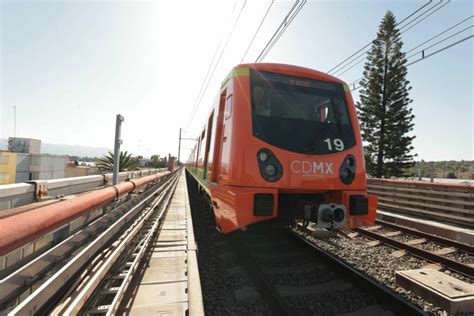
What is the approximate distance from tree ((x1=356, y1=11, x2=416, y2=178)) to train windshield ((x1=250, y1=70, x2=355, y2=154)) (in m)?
25.6

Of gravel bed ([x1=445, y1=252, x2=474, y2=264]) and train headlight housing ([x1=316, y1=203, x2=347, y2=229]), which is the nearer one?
train headlight housing ([x1=316, y1=203, x2=347, y2=229])

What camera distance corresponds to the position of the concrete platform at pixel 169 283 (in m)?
2.60

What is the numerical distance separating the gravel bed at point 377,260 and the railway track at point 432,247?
15cm

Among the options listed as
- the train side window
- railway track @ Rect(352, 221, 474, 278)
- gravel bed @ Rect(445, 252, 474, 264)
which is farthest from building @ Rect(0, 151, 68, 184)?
gravel bed @ Rect(445, 252, 474, 264)

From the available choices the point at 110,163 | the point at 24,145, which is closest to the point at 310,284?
the point at 110,163

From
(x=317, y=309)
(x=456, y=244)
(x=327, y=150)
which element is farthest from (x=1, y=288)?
(x=456, y=244)

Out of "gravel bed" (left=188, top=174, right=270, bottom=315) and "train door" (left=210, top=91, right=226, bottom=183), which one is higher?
"train door" (left=210, top=91, right=226, bottom=183)

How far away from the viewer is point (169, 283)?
3.15 meters

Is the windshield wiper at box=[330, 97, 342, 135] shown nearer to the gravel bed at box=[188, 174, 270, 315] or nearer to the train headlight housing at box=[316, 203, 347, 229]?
the train headlight housing at box=[316, 203, 347, 229]

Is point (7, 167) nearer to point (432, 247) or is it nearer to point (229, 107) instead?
point (229, 107)

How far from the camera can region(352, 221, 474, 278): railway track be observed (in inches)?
174

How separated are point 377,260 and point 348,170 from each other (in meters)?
1.86

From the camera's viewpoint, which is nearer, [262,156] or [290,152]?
[262,156]

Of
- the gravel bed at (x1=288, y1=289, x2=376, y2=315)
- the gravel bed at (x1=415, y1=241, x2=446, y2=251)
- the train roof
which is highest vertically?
the train roof
